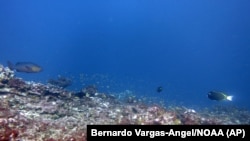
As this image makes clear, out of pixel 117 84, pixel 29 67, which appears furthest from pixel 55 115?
pixel 117 84

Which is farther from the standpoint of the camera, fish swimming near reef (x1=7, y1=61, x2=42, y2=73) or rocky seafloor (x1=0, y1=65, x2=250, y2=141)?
fish swimming near reef (x1=7, y1=61, x2=42, y2=73)

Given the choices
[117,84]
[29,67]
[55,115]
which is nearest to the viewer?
[55,115]

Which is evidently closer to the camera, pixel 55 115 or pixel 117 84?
pixel 55 115

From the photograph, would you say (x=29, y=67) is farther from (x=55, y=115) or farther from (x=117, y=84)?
(x=117, y=84)

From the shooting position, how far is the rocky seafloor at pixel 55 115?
8.98 meters

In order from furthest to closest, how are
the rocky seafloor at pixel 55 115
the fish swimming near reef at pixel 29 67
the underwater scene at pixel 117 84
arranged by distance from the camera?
the fish swimming near reef at pixel 29 67 < the underwater scene at pixel 117 84 < the rocky seafloor at pixel 55 115

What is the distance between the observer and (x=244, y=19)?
141 metres

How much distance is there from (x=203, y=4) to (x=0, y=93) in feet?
520

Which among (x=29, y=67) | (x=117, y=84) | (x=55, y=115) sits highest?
(x=117, y=84)

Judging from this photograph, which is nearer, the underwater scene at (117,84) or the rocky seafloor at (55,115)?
the rocky seafloor at (55,115)

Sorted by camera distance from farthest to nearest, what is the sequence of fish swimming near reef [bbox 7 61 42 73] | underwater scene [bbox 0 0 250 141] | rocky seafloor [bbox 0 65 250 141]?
fish swimming near reef [bbox 7 61 42 73], underwater scene [bbox 0 0 250 141], rocky seafloor [bbox 0 65 250 141]

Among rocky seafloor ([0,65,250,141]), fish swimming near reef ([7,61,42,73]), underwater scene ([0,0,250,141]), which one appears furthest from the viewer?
fish swimming near reef ([7,61,42,73])

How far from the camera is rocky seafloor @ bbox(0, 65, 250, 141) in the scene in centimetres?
898

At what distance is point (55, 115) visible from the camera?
472 inches
